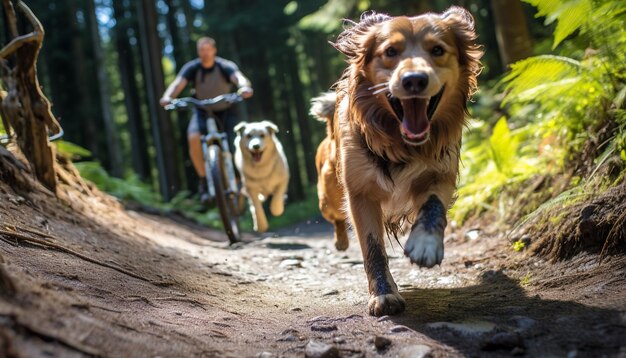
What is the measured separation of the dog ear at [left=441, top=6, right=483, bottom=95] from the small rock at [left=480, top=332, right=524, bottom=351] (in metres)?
2.17

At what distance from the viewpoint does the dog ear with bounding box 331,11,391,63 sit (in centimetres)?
412

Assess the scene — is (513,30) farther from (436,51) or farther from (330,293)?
(330,293)

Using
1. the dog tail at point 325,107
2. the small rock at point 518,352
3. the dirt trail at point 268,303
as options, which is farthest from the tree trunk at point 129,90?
the small rock at point 518,352

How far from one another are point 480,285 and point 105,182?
9747 mm

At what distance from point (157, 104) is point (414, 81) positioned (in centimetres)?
1657

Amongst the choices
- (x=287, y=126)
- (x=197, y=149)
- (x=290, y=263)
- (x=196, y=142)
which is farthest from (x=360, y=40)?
(x=287, y=126)

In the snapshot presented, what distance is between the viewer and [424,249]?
11.0 ft

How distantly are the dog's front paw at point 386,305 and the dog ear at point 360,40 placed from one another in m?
1.68

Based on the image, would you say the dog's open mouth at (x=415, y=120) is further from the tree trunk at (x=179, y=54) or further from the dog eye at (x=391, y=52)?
the tree trunk at (x=179, y=54)

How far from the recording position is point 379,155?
408 cm

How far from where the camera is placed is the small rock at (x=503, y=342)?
258cm

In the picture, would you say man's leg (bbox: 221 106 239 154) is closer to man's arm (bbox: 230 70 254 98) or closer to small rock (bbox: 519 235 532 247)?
man's arm (bbox: 230 70 254 98)

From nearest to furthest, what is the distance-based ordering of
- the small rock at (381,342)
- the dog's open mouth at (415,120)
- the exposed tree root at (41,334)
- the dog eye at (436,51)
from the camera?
the exposed tree root at (41,334), the small rock at (381,342), the dog's open mouth at (415,120), the dog eye at (436,51)

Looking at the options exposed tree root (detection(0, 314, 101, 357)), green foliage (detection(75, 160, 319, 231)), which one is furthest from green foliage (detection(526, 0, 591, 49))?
green foliage (detection(75, 160, 319, 231))
